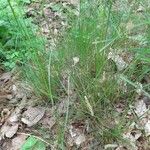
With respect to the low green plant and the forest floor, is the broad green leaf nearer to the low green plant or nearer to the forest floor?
the forest floor

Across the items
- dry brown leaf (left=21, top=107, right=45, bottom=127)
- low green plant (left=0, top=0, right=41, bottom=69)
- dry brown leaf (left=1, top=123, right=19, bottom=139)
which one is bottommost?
dry brown leaf (left=1, top=123, right=19, bottom=139)

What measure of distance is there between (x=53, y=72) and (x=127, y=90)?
455 millimetres

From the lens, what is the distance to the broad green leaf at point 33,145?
2.15 metres

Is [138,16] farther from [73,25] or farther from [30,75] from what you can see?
[30,75]

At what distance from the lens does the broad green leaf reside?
7.04 feet

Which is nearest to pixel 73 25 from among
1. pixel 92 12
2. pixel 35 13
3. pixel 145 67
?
pixel 92 12

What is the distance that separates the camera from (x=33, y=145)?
2.16 m

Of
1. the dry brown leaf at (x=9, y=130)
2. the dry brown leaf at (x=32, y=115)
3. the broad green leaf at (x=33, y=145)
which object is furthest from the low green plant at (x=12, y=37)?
the broad green leaf at (x=33, y=145)

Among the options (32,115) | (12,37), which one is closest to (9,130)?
(32,115)

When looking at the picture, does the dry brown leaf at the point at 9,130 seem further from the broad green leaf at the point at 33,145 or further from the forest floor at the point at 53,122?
the broad green leaf at the point at 33,145

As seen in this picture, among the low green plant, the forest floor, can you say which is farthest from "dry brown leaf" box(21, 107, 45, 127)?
the low green plant

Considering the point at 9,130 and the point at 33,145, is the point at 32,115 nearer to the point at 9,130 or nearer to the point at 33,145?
the point at 9,130

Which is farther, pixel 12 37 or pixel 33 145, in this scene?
pixel 12 37

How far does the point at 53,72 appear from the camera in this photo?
228 cm
